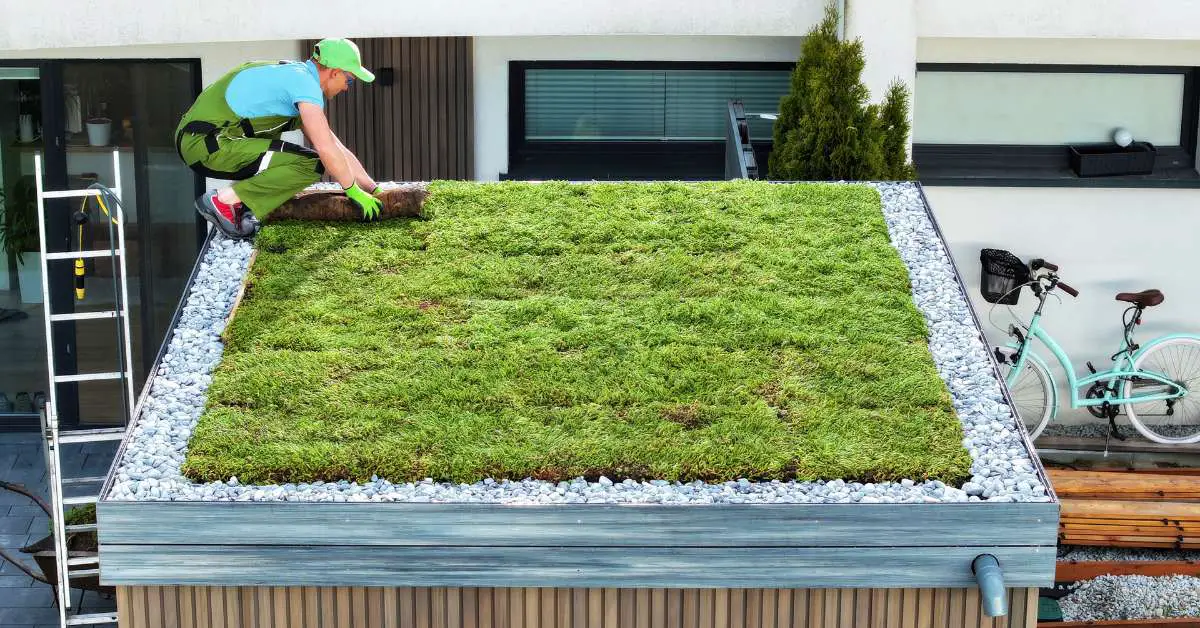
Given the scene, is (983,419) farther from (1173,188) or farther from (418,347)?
(1173,188)

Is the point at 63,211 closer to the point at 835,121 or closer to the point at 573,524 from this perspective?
the point at 835,121

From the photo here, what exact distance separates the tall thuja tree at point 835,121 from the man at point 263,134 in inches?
153

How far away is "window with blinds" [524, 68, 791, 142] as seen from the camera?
1418cm

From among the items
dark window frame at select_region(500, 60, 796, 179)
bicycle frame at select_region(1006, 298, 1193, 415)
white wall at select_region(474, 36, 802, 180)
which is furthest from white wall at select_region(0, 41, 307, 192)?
bicycle frame at select_region(1006, 298, 1193, 415)

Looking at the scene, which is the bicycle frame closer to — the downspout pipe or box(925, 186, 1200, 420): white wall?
box(925, 186, 1200, 420): white wall

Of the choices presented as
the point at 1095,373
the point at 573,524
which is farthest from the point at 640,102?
the point at 573,524

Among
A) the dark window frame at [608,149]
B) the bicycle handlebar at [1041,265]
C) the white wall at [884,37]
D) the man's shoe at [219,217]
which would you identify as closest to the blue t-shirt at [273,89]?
the man's shoe at [219,217]

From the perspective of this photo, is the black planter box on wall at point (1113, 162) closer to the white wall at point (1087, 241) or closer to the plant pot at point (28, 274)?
the white wall at point (1087, 241)

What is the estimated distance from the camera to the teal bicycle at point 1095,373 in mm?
12711

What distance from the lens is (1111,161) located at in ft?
45.1

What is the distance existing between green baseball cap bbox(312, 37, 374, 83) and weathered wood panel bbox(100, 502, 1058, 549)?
11.5 ft

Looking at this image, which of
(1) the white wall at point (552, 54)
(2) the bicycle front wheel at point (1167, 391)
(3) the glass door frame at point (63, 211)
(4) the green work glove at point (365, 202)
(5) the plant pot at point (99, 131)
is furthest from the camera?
(1) the white wall at point (552, 54)

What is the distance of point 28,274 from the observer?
45.4 ft

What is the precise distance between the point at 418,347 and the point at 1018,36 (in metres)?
6.45
